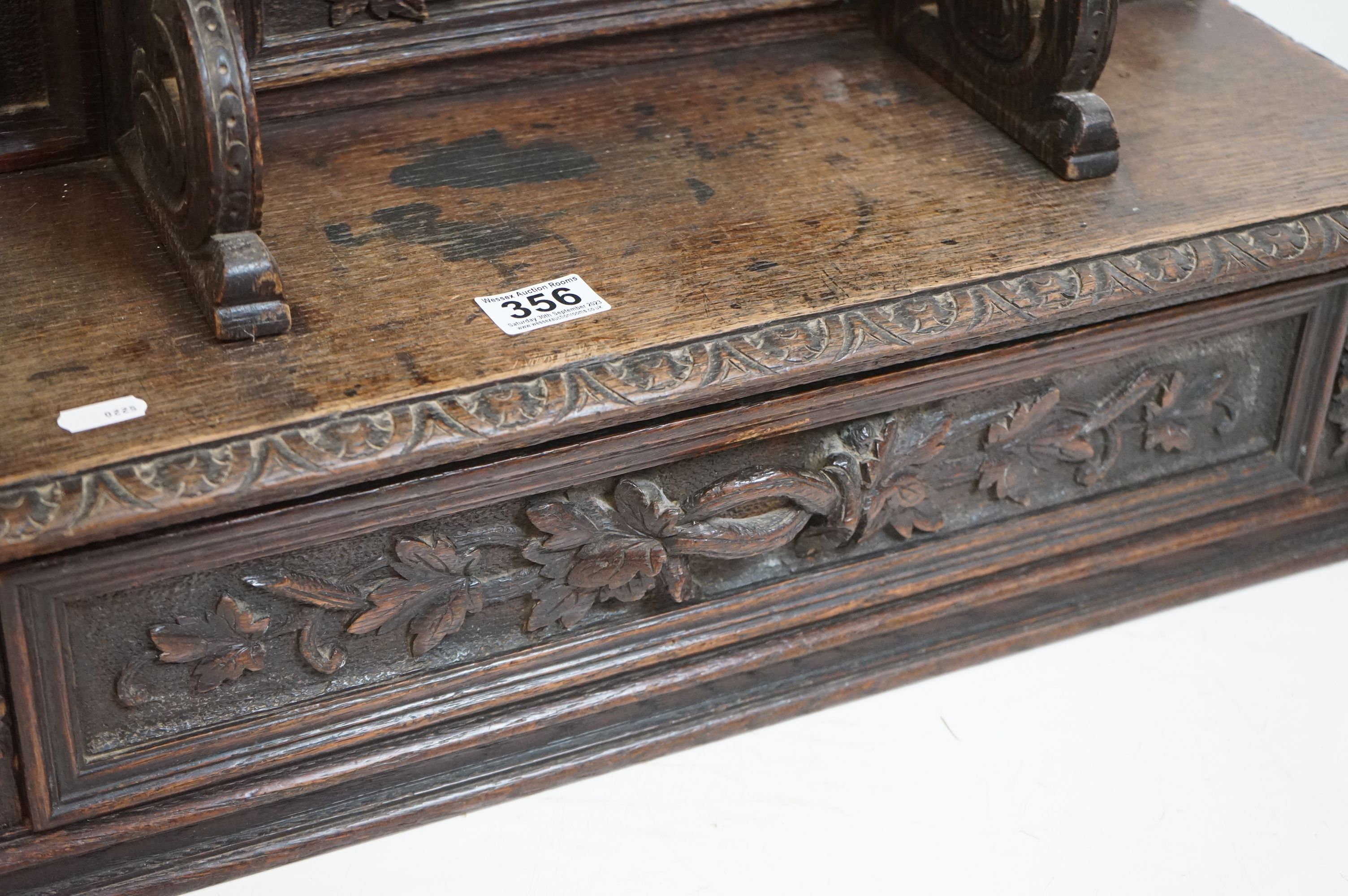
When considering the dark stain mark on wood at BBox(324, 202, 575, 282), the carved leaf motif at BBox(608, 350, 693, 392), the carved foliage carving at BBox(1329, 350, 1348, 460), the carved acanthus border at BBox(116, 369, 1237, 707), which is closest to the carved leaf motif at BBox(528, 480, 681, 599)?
the carved acanthus border at BBox(116, 369, 1237, 707)

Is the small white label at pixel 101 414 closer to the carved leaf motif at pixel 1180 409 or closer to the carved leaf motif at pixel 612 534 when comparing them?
the carved leaf motif at pixel 612 534

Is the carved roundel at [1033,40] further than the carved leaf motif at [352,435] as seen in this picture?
Yes

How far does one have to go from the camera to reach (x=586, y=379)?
128 centimetres

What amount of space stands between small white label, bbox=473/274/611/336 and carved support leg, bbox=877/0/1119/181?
0.53m

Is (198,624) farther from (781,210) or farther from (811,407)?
(781,210)

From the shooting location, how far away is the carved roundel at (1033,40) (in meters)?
1.54

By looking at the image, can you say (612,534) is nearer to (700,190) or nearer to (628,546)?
(628,546)

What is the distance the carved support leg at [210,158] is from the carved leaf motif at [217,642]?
0.23 m

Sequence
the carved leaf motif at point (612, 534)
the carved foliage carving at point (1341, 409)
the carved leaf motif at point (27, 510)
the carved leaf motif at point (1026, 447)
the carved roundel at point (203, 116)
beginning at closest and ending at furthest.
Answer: the carved leaf motif at point (27, 510), the carved roundel at point (203, 116), the carved leaf motif at point (612, 534), the carved leaf motif at point (1026, 447), the carved foliage carving at point (1341, 409)

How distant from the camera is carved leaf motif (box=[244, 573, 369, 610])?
1258 millimetres

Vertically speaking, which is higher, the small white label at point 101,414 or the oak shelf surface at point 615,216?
the oak shelf surface at point 615,216

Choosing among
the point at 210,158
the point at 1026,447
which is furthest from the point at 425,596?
the point at 1026,447

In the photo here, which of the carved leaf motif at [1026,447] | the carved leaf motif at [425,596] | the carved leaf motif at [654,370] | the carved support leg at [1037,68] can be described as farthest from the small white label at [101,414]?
the carved support leg at [1037,68]

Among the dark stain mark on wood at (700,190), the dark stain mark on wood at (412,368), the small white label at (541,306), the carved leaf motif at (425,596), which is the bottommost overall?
the carved leaf motif at (425,596)
